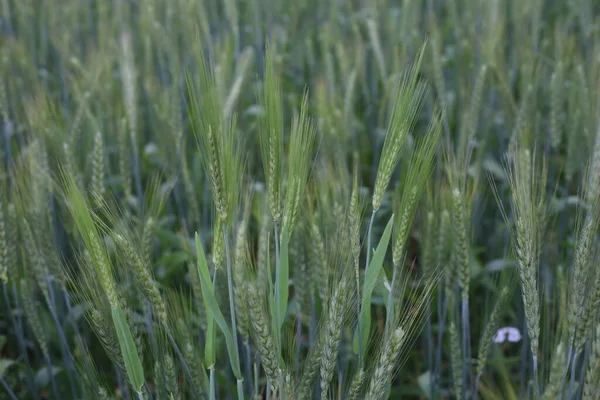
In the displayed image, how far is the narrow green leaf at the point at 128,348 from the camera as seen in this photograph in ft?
3.95

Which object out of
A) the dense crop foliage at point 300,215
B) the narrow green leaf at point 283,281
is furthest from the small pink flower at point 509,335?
the narrow green leaf at point 283,281

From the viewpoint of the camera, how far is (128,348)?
1206 mm

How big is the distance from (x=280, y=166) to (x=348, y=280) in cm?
25

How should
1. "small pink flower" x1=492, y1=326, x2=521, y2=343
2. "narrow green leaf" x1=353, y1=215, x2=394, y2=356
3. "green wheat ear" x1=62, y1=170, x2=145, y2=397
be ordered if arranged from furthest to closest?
"small pink flower" x1=492, y1=326, x2=521, y2=343, "narrow green leaf" x1=353, y1=215, x2=394, y2=356, "green wheat ear" x1=62, y1=170, x2=145, y2=397

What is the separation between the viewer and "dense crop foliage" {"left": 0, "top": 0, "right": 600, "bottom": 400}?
125 cm

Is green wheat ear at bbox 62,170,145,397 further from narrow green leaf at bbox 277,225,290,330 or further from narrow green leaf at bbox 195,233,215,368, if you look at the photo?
narrow green leaf at bbox 277,225,290,330

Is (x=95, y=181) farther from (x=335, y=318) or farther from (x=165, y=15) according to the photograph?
(x=165, y=15)

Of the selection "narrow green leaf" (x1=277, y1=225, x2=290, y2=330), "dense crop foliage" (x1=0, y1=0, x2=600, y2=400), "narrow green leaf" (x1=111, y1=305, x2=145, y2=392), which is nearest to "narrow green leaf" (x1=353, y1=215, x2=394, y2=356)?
"dense crop foliage" (x1=0, y1=0, x2=600, y2=400)

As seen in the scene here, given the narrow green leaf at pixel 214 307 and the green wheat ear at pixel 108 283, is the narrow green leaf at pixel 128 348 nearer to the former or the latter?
the green wheat ear at pixel 108 283

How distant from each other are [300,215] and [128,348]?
1.57ft

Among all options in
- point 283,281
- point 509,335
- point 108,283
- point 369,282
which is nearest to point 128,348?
point 108,283

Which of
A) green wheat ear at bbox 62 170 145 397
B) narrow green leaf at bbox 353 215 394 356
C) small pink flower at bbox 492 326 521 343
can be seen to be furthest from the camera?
small pink flower at bbox 492 326 521 343

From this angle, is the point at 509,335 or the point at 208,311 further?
the point at 509,335

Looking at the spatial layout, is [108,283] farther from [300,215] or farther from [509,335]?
[509,335]
